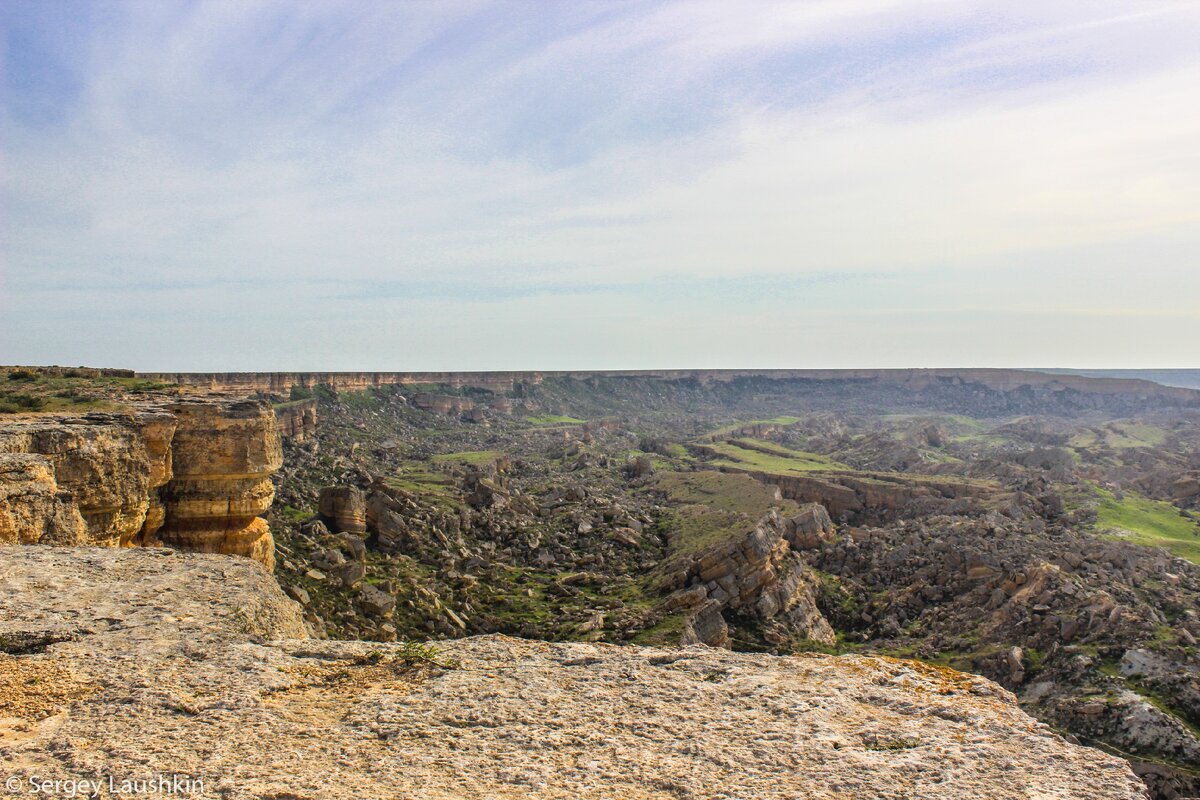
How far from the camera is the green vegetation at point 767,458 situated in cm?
4919

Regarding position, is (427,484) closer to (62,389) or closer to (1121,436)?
(62,389)

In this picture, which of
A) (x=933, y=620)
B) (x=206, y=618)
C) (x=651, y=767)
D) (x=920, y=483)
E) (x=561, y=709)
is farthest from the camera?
(x=920, y=483)

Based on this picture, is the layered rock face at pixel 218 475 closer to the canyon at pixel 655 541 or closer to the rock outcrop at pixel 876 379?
the canyon at pixel 655 541

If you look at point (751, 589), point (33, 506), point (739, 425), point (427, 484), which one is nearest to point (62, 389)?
point (33, 506)

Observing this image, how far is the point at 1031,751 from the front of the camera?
480 centimetres

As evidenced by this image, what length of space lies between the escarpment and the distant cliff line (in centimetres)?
5043

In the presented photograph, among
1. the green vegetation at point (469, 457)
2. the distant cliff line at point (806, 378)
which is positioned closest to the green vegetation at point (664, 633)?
the green vegetation at point (469, 457)

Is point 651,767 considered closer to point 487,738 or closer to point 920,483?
point 487,738

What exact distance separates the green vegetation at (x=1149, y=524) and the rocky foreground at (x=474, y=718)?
2943 centimetres

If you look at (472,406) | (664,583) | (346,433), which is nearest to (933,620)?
(664,583)

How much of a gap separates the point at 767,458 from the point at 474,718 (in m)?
51.9

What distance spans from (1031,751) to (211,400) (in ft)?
49.1

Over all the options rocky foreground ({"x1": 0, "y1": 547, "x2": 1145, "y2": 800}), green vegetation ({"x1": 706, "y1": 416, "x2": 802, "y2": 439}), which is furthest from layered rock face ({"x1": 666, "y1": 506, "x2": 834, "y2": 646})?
green vegetation ({"x1": 706, "y1": 416, "x2": 802, "y2": 439})

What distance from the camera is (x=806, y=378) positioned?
132 meters
